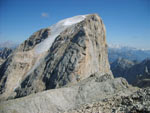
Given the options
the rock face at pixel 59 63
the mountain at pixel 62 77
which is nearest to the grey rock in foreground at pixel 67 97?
the mountain at pixel 62 77

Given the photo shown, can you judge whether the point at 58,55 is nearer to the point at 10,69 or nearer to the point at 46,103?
the point at 10,69

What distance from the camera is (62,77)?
3391cm

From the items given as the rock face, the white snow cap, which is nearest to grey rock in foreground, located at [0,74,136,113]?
the rock face

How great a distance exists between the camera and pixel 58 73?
115ft

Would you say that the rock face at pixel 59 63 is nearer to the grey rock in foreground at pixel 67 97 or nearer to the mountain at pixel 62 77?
the mountain at pixel 62 77

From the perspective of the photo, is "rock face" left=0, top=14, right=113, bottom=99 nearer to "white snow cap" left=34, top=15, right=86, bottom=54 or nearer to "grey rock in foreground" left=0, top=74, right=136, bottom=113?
"white snow cap" left=34, top=15, right=86, bottom=54

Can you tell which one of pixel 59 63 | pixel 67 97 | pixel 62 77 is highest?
pixel 59 63

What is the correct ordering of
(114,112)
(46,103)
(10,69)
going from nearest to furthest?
1. (114,112)
2. (46,103)
3. (10,69)

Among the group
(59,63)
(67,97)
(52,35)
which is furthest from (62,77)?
(52,35)

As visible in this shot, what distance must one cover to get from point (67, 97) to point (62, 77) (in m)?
11.4

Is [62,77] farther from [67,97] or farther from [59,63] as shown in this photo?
[67,97]

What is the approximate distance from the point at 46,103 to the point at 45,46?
2954cm

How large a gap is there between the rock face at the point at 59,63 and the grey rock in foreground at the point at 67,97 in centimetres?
616

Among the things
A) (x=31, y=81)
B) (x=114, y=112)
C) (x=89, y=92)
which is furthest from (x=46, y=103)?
(x=31, y=81)
